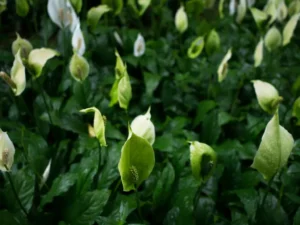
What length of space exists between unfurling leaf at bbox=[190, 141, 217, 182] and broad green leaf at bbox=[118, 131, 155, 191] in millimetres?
74

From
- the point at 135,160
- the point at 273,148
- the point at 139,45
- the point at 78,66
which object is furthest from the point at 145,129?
the point at 139,45

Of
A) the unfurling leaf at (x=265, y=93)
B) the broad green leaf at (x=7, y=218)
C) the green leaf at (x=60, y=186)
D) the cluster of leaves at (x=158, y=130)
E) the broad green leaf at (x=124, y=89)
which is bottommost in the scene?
the cluster of leaves at (x=158, y=130)

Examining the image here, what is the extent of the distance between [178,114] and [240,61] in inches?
15.0

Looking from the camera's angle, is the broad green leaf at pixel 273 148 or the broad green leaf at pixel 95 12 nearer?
the broad green leaf at pixel 273 148

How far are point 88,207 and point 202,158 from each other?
0.25 metres

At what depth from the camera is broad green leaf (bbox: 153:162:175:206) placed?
86 cm

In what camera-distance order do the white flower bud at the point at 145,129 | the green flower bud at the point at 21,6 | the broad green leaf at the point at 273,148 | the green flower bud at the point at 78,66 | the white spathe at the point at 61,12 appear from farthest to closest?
the green flower bud at the point at 21,6 < the white spathe at the point at 61,12 < the green flower bud at the point at 78,66 < the white flower bud at the point at 145,129 < the broad green leaf at the point at 273,148

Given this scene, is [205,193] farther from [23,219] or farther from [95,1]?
[95,1]

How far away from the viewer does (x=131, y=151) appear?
586mm

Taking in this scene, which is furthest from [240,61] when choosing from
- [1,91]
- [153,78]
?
[1,91]

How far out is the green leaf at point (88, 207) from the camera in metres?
0.75

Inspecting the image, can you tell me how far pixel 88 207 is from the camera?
770 mm

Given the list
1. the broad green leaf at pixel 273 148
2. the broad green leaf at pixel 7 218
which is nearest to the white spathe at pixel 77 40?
the broad green leaf at pixel 7 218

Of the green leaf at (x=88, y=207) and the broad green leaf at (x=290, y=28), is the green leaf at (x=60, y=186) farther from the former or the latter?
the broad green leaf at (x=290, y=28)
